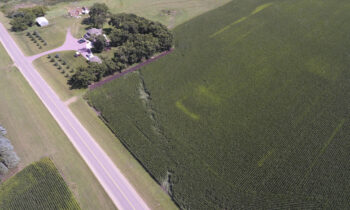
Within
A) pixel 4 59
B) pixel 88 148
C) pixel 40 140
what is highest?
pixel 4 59

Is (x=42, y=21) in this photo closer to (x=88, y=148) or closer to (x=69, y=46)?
(x=69, y=46)

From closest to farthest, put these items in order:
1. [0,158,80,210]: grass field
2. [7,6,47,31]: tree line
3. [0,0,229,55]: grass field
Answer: [0,158,80,210]: grass field, [0,0,229,55]: grass field, [7,6,47,31]: tree line

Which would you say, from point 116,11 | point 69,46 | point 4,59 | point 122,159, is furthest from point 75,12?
point 122,159

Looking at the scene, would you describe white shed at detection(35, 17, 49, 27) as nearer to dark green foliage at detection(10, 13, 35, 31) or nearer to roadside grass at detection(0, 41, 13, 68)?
dark green foliage at detection(10, 13, 35, 31)

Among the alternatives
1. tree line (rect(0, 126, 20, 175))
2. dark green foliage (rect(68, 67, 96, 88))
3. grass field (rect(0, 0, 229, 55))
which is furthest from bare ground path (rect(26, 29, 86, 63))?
tree line (rect(0, 126, 20, 175))

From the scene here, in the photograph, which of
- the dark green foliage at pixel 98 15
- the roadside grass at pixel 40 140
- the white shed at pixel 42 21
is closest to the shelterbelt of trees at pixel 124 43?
the dark green foliage at pixel 98 15

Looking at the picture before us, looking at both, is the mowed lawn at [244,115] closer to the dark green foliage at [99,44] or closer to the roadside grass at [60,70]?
the roadside grass at [60,70]
